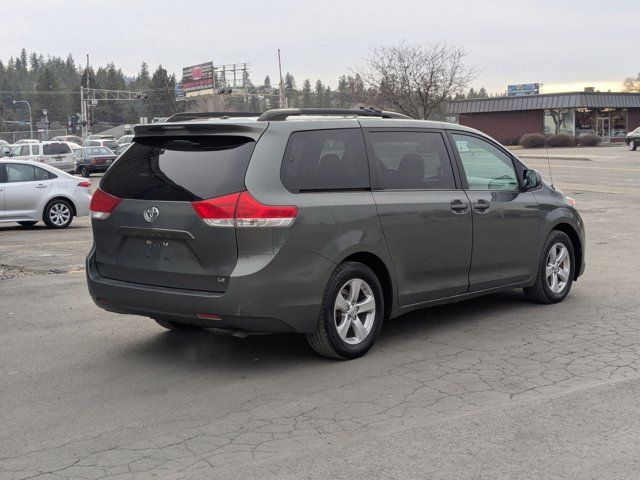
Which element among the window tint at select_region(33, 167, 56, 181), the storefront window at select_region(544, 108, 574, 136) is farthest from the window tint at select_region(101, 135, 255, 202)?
the storefront window at select_region(544, 108, 574, 136)

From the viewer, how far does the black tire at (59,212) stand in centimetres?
1617

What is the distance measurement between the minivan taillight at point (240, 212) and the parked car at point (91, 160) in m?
35.3

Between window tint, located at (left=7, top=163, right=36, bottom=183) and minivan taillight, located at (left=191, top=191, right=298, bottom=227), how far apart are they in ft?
37.8

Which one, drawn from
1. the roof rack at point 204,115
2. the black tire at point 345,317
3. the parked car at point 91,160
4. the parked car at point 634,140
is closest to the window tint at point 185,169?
the roof rack at point 204,115

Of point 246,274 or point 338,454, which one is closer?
point 338,454

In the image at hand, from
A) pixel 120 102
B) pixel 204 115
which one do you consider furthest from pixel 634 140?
pixel 120 102

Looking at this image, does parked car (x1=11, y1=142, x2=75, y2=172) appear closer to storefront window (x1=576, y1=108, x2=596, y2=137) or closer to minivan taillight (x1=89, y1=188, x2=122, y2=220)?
minivan taillight (x1=89, y1=188, x2=122, y2=220)

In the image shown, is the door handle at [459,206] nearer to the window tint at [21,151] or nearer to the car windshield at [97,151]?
the window tint at [21,151]

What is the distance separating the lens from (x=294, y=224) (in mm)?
5410

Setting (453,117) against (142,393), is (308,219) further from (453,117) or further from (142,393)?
(453,117)

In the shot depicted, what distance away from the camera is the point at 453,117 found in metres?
71.1

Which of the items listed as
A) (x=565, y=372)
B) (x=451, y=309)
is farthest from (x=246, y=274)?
(x=451, y=309)

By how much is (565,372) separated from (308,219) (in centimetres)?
206

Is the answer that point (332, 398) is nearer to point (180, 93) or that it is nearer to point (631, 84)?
point (180, 93)
